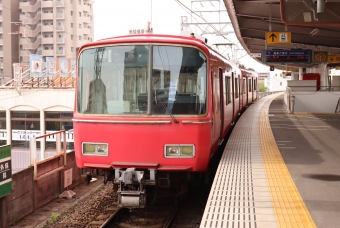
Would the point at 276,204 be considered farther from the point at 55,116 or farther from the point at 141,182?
the point at 55,116

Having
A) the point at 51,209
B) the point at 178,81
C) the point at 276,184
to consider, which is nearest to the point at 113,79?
the point at 178,81

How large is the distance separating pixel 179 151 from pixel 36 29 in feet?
150

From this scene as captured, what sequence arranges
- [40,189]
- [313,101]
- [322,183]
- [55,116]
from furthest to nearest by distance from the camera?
[55,116], [313,101], [40,189], [322,183]

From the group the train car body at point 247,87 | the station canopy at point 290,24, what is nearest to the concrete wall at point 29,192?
the station canopy at point 290,24

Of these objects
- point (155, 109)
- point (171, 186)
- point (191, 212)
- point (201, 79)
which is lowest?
point (191, 212)

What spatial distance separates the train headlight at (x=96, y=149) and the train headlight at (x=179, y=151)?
88cm

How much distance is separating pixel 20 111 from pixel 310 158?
2289 cm

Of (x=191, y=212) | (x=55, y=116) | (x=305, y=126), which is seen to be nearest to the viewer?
(x=191, y=212)

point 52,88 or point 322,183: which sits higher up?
point 52,88

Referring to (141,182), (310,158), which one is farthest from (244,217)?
(310,158)

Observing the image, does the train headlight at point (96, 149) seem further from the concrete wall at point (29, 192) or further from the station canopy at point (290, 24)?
the station canopy at point (290, 24)

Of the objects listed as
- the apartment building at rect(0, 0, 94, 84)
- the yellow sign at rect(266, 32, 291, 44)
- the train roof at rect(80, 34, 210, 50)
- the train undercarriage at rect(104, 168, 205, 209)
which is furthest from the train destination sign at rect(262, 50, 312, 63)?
the apartment building at rect(0, 0, 94, 84)

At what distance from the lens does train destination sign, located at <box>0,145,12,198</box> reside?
23.8 feet

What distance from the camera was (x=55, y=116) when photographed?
2630 cm
